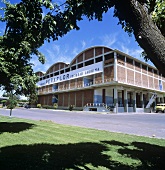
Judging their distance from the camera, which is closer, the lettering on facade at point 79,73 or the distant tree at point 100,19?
the distant tree at point 100,19

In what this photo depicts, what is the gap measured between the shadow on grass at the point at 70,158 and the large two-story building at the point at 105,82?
100 ft

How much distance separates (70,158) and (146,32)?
12.4ft

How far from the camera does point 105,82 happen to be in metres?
38.7

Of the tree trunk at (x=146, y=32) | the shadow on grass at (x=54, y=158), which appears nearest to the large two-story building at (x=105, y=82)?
the shadow on grass at (x=54, y=158)

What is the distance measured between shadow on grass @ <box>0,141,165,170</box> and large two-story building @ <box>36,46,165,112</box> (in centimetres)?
3055

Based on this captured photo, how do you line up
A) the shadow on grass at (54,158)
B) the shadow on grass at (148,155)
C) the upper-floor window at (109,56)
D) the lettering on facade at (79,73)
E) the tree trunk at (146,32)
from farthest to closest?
1. the lettering on facade at (79,73)
2. the upper-floor window at (109,56)
3. the shadow on grass at (148,155)
4. the shadow on grass at (54,158)
5. the tree trunk at (146,32)

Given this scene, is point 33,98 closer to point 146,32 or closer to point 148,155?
point 148,155

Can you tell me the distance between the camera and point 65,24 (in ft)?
13.6

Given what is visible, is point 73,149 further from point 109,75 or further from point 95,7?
point 109,75

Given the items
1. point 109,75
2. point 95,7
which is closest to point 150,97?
point 109,75

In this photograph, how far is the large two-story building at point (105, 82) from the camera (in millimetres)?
38688

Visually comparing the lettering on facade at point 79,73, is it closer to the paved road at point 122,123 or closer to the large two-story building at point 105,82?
the large two-story building at point 105,82

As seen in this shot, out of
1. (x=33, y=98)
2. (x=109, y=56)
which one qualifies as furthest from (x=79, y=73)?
(x=33, y=98)

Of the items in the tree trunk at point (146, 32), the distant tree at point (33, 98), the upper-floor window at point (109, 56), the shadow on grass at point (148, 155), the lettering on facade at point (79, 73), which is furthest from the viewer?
the lettering on facade at point (79, 73)
